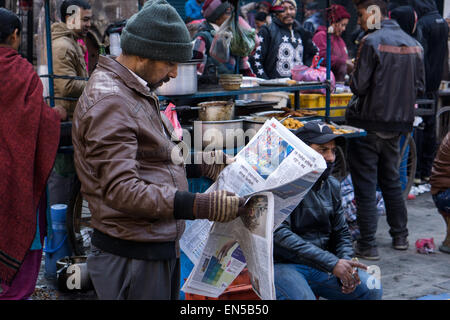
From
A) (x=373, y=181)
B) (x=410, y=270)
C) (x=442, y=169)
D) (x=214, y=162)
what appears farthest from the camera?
(x=373, y=181)

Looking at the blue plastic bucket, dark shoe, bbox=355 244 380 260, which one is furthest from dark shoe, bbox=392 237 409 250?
the blue plastic bucket

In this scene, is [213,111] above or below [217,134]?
above

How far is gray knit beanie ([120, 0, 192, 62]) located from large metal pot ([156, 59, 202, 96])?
1999mm

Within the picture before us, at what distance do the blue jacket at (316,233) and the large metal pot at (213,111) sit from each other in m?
1.25

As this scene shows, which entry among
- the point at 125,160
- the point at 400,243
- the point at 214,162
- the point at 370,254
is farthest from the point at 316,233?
the point at 400,243

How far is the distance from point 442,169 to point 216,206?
3982 millimetres

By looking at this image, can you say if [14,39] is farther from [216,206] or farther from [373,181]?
[373,181]

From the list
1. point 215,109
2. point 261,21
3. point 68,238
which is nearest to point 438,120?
point 261,21

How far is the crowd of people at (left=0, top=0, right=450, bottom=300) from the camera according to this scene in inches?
85.0

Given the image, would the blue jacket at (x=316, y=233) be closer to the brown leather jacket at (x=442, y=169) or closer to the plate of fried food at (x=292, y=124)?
the plate of fried food at (x=292, y=124)

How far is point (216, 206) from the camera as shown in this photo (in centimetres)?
212

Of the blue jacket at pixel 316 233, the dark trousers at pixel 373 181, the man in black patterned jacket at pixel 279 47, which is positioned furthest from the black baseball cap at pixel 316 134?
the man in black patterned jacket at pixel 279 47

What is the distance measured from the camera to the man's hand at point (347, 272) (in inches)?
122
